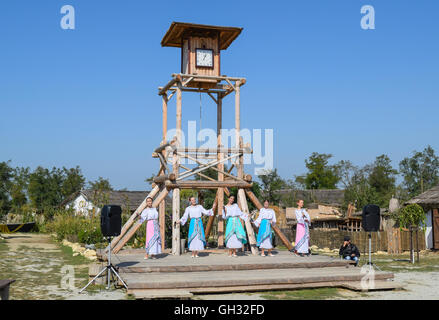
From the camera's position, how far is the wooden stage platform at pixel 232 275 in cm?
990

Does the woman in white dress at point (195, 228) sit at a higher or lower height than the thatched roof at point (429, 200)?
lower

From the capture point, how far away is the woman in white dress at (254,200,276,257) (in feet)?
46.5

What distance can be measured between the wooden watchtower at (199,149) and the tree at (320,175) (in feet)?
157

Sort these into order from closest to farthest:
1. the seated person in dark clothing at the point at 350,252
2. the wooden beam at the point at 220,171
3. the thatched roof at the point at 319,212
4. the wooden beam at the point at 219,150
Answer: the seated person in dark clothing at the point at 350,252 < the wooden beam at the point at 219,150 < the wooden beam at the point at 220,171 < the thatched roof at the point at 319,212

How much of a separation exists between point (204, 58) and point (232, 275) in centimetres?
729

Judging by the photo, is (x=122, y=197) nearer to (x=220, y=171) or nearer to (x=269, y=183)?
(x=269, y=183)

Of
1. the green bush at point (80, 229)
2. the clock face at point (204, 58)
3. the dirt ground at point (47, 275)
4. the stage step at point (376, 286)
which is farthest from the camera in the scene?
the green bush at point (80, 229)

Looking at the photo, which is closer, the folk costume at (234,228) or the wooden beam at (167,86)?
the folk costume at (234,228)

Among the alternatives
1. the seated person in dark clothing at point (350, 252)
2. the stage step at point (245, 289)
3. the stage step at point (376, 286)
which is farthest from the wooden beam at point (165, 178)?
the stage step at point (376, 286)

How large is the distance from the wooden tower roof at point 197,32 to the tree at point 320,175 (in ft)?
158

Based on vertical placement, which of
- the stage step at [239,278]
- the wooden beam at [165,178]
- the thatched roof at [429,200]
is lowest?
the stage step at [239,278]

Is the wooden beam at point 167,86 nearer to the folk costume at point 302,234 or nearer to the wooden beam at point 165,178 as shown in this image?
the wooden beam at point 165,178

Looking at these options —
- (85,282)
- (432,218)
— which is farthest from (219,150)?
(432,218)
